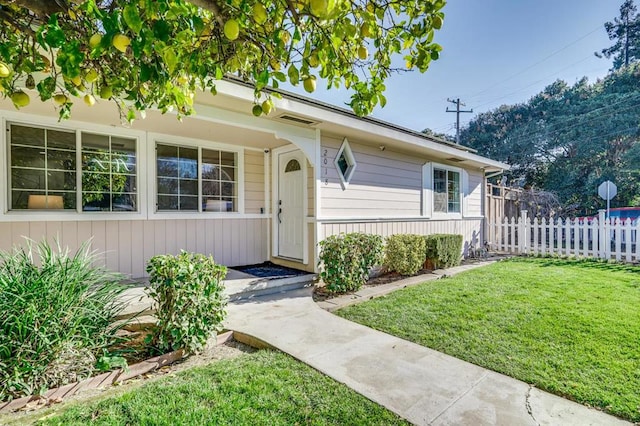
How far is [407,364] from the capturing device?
2.76 m

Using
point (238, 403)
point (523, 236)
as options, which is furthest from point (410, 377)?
point (523, 236)

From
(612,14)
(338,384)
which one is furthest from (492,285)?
(612,14)

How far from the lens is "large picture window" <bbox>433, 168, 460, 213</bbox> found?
336 inches

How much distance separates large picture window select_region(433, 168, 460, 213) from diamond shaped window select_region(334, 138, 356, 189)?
10.8 feet

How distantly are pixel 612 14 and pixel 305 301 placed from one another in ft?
98.1

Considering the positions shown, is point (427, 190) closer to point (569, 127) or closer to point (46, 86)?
point (46, 86)

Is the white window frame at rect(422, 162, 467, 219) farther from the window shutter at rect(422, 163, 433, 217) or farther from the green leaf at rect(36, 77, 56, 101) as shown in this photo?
the green leaf at rect(36, 77, 56, 101)

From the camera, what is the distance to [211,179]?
6.14 m

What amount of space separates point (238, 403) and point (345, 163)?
188 inches

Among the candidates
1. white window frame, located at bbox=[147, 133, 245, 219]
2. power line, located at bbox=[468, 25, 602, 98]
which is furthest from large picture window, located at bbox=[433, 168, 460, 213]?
power line, located at bbox=[468, 25, 602, 98]

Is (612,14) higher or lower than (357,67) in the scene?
higher

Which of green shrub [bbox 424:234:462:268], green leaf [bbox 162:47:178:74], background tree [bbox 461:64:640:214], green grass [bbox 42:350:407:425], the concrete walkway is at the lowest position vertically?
the concrete walkway

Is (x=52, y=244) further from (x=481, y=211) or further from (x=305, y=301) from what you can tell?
(x=481, y=211)

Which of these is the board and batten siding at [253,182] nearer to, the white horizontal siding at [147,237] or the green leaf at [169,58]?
the white horizontal siding at [147,237]
